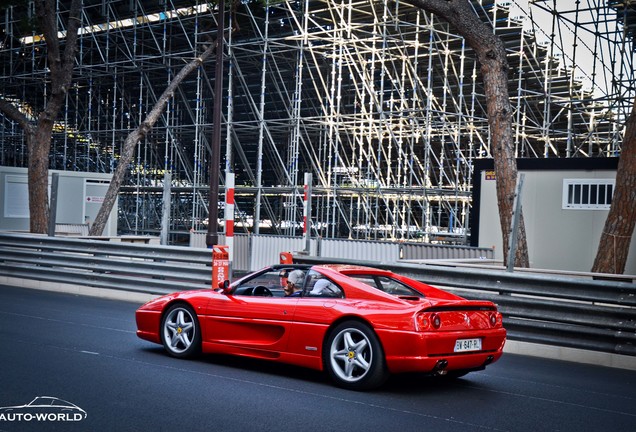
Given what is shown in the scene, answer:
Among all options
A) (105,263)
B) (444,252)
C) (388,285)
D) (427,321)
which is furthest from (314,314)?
(444,252)

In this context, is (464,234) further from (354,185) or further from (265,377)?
(265,377)

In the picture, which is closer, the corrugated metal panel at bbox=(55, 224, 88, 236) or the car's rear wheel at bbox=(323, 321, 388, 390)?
the car's rear wheel at bbox=(323, 321, 388, 390)

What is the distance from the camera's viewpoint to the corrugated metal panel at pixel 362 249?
76.9 ft

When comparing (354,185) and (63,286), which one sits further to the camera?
(354,185)

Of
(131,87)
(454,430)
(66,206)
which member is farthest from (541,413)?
(131,87)

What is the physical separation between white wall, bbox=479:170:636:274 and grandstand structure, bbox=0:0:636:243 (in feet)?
15.2

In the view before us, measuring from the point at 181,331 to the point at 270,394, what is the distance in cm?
209

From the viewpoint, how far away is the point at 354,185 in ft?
104

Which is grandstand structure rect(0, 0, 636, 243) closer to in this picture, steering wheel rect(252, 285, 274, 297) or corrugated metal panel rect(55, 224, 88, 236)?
corrugated metal panel rect(55, 224, 88, 236)

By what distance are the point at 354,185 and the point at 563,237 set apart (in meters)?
11.9

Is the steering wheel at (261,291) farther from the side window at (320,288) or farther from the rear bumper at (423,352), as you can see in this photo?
the rear bumper at (423,352)

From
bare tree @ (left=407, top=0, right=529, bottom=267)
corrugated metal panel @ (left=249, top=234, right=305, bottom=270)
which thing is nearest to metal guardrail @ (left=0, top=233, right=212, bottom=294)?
bare tree @ (left=407, top=0, right=529, bottom=267)

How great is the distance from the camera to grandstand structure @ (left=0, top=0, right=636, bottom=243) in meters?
29.0

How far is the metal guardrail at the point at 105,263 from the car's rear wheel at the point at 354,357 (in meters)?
7.19
